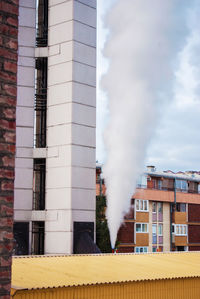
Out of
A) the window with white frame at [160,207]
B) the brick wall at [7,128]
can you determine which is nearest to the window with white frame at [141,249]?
the window with white frame at [160,207]

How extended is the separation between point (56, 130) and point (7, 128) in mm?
19176

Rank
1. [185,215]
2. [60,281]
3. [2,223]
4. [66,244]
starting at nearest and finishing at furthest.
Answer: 1. [2,223]
2. [60,281]
3. [66,244]
4. [185,215]

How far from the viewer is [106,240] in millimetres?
43656

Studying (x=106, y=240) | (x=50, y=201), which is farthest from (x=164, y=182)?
(x=50, y=201)

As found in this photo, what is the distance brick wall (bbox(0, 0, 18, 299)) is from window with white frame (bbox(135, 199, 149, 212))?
4792cm

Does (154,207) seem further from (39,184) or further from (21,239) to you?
(21,239)

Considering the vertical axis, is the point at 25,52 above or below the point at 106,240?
Result: above

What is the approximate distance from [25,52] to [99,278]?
1727 cm

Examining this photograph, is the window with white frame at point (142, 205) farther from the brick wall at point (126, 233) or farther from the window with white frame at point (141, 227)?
the brick wall at point (126, 233)

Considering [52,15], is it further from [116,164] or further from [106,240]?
[106,240]

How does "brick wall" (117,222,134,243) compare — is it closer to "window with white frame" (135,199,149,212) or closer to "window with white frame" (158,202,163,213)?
"window with white frame" (135,199,149,212)

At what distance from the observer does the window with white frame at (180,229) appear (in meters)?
59.6

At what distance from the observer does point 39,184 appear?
2669 centimetres

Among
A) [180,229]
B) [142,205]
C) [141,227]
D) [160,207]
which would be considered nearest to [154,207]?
[160,207]
